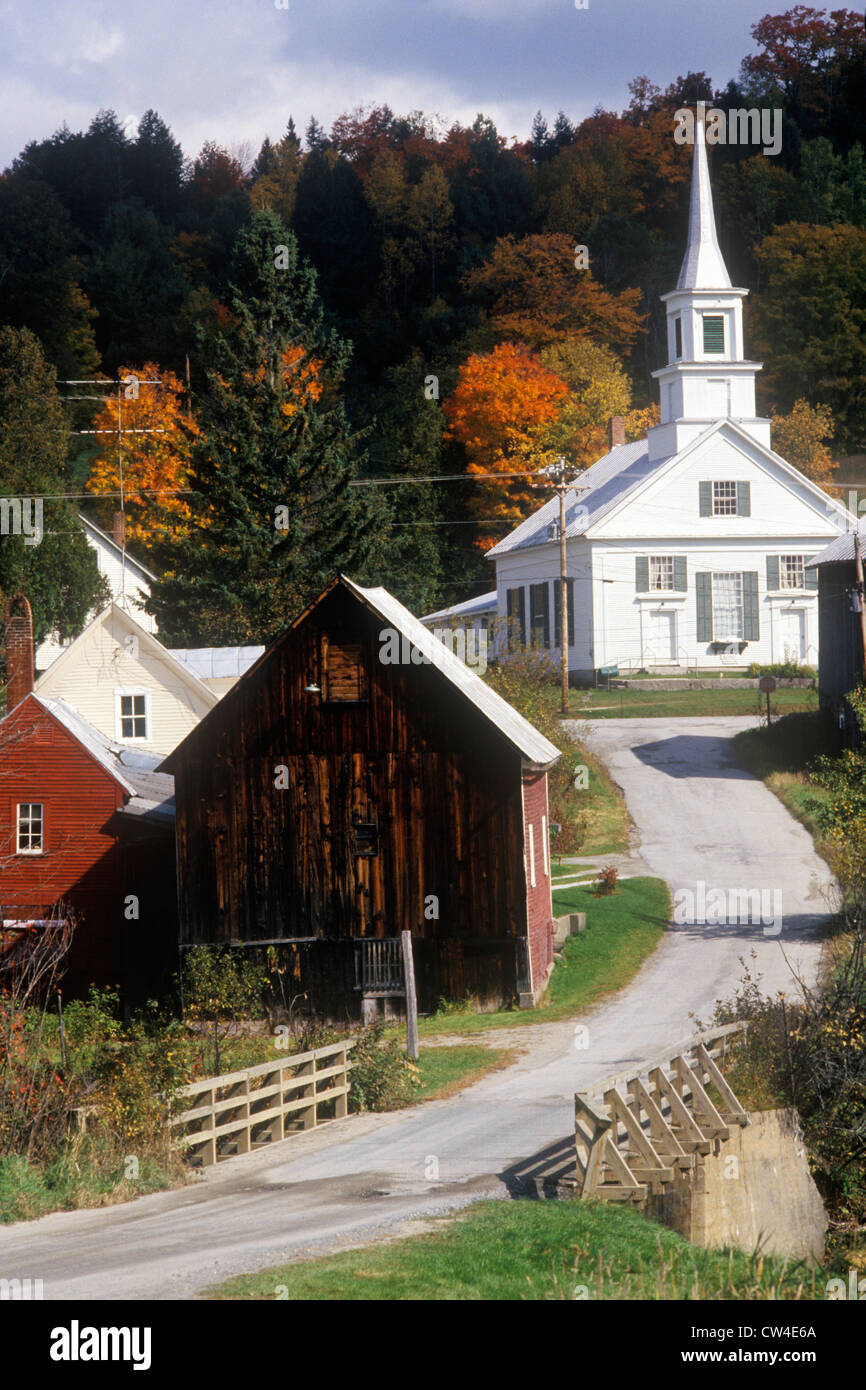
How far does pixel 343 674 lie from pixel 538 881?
5.90 m

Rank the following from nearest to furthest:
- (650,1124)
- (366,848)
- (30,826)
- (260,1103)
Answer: (650,1124)
(260,1103)
(366,848)
(30,826)

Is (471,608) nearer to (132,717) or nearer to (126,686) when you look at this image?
(132,717)

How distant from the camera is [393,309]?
4149 inches

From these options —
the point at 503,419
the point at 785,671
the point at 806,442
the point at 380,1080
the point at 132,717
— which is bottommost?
the point at 380,1080

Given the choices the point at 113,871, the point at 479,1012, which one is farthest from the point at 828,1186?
the point at 113,871

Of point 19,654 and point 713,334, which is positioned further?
point 713,334

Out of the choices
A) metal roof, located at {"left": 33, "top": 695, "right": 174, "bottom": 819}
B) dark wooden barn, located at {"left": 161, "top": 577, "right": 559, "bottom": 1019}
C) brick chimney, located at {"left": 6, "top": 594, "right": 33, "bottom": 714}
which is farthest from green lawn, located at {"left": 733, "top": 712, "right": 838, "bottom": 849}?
brick chimney, located at {"left": 6, "top": 594, "right": 33, "bottom": 714}

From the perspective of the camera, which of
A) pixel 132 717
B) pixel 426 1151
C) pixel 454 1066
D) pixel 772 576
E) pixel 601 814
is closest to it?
pixel 426 1151

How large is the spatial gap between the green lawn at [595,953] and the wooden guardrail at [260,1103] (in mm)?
6097

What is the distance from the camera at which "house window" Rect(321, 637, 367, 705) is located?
104 ft

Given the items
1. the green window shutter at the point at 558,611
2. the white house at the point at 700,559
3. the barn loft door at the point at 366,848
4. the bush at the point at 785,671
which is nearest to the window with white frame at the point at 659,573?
the white house at the point at 700,559

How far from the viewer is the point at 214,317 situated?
95.6 meters

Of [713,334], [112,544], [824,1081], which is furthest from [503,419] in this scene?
[824,1081]

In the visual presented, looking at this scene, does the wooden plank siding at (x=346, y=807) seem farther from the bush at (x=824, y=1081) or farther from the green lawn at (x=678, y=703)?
the green lawn at (x=678, y=703)
